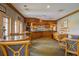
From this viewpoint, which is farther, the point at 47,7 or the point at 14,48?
the point at 47,7

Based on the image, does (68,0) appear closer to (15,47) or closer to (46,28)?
(15,47)

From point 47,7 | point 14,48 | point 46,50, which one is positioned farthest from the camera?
point 47,7

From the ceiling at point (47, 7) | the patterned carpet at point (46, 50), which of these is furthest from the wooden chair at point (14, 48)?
the ceiling at point (47, 7)

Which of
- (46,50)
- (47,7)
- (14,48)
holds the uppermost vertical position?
(47,7)

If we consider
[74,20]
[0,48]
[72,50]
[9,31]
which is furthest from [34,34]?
[0,48]

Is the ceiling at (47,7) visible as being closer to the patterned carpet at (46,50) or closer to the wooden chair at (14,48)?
the patterned carpet at (46,50)

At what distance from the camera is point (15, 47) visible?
95.6 inches

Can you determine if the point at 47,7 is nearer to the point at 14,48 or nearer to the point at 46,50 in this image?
the point at 46,50

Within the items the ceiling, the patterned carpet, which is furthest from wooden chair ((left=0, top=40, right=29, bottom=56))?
the ceiling

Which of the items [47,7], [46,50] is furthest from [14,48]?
[47,7]

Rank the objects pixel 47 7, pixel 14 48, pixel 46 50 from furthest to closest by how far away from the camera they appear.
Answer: pixel 47 7 → pixel 46 50 → pixel 14 48

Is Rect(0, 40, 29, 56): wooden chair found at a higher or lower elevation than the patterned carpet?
higher

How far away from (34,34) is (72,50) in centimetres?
818

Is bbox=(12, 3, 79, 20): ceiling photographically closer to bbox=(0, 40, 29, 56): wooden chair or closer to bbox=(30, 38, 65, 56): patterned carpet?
bbox=(30, 38, 65, 56): patterned carpet
